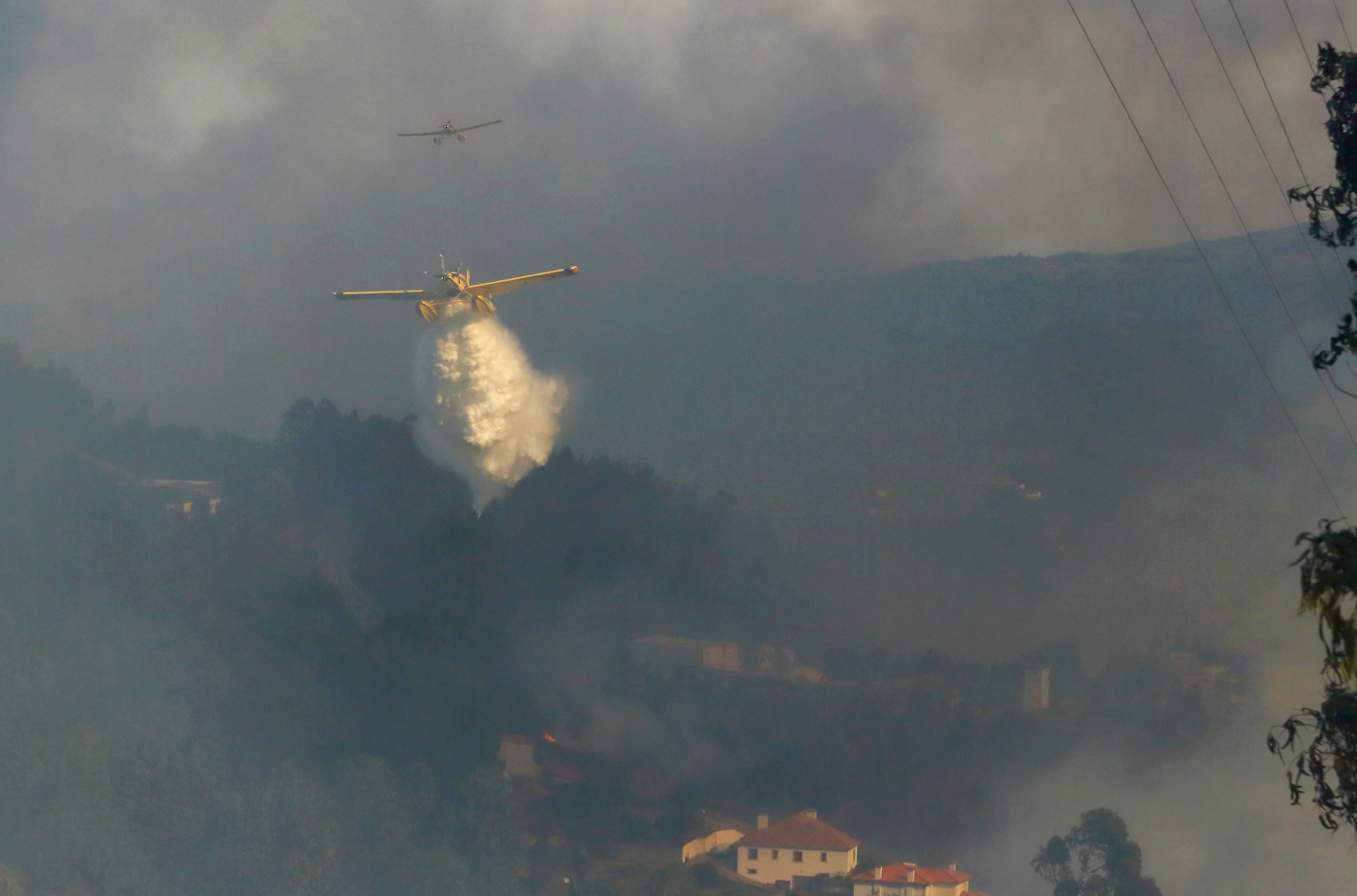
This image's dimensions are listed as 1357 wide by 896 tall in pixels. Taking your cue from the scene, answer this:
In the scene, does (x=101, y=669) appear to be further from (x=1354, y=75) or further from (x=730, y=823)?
(x=1354, y=75)

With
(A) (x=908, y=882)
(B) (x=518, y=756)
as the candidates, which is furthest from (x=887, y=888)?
(B) (x=518, y=756)

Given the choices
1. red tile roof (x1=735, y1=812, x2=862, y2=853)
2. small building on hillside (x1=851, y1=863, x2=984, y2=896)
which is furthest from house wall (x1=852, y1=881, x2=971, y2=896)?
red tile roof (x1=735, y1=812, x2=862, y2=853)

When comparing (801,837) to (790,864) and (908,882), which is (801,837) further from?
(908,882)

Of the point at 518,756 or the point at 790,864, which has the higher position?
the point at 518,756

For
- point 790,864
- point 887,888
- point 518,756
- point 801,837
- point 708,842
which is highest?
point 518,756

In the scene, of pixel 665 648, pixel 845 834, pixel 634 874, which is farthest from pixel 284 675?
pixel 845 834

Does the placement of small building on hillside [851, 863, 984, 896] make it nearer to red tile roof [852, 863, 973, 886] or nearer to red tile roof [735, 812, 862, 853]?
red tile roof [852, 863, 973, 886]
